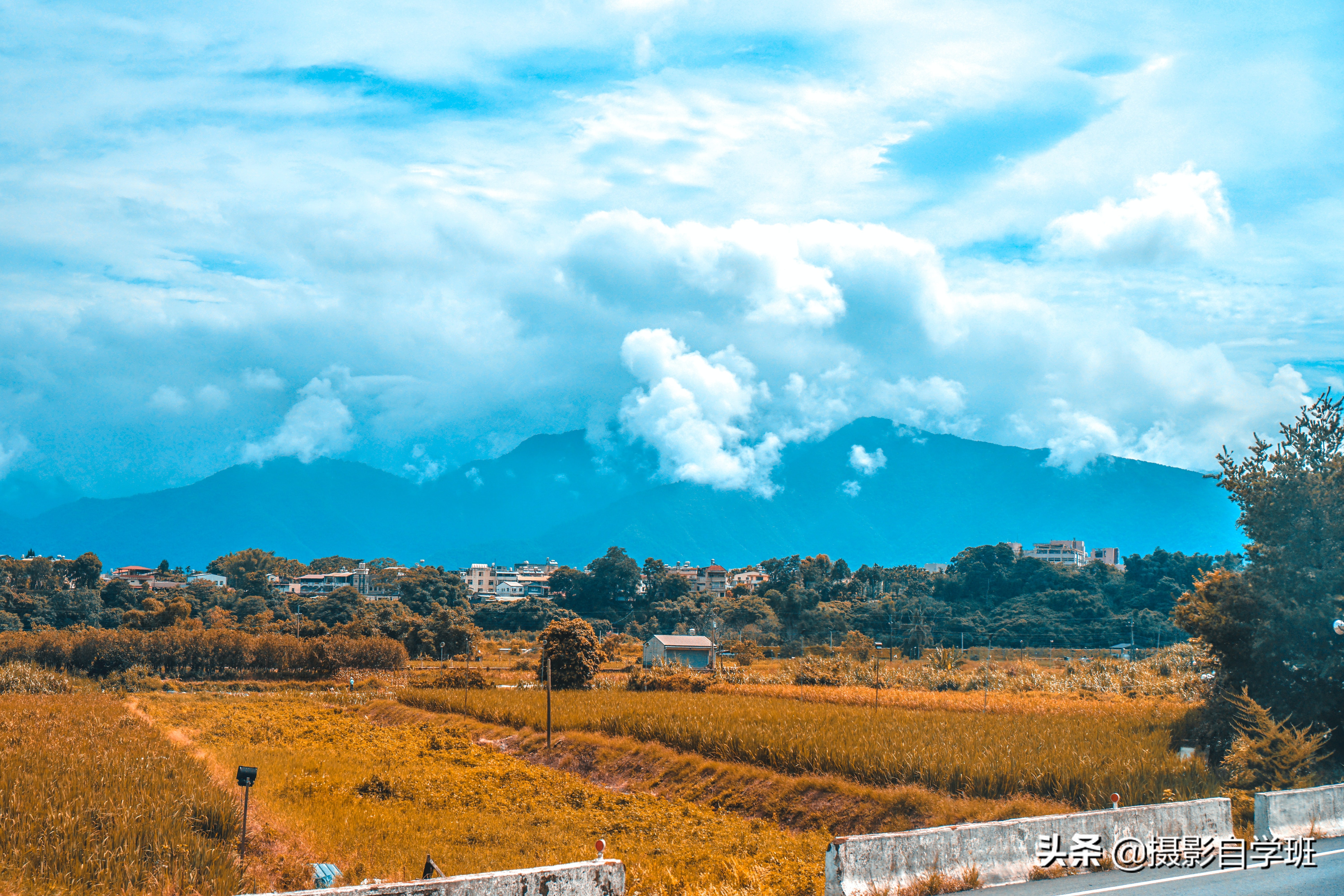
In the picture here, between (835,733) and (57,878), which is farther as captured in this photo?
(835,733)

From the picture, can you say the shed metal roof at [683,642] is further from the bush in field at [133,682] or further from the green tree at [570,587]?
the green tree at [570,587]

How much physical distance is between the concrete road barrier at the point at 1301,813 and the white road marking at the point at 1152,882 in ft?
6.16

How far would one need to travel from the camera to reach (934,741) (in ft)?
85.4

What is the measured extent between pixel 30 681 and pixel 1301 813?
6321cm

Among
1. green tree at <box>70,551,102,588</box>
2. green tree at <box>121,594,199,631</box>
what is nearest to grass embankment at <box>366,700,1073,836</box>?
green tree at <box>121,594,199,631</box>

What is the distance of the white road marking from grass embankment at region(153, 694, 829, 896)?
3807 mm

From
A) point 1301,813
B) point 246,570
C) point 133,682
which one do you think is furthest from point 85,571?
point 1301,813

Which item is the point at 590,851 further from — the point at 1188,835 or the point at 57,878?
the point at 1188,835

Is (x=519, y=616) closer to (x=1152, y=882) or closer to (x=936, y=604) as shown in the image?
(x=936, y=604)

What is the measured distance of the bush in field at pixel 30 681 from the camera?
175 feet

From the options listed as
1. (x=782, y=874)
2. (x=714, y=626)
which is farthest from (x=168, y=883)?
(x=714, y=626)

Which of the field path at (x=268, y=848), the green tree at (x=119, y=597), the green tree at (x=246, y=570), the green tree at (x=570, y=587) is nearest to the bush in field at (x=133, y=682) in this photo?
the field path at (x=268, y=848)

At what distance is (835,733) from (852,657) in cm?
4947

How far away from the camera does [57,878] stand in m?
13.5
